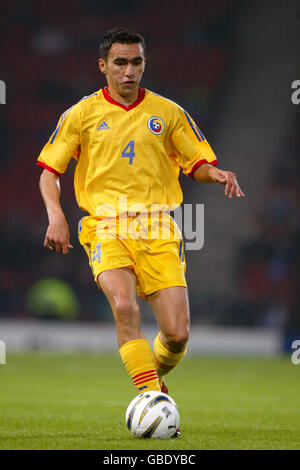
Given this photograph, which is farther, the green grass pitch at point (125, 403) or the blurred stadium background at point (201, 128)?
the blurred stadium background at point (201, 128)

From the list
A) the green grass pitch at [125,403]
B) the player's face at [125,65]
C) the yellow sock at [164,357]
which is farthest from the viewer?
the yellow sock at [164,357]

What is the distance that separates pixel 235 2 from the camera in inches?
996

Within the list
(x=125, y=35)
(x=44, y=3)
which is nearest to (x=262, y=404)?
(x=125, y=35)

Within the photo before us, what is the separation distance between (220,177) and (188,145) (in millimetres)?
368

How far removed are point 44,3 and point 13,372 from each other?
16085 millimetres

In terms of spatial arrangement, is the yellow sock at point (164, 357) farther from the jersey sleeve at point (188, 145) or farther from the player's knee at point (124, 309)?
the jersey sleeve at point (188, 145)

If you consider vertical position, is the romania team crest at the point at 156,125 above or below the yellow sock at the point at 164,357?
above

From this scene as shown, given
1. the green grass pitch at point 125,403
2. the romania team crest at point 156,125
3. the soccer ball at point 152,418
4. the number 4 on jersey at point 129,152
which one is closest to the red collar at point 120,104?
the romania team crest at point 156,125

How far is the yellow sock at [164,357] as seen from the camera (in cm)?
525

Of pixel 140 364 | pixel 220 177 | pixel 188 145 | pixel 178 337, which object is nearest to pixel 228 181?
pixel 220 177

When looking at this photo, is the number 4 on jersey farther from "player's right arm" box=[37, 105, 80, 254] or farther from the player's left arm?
the player's left arm

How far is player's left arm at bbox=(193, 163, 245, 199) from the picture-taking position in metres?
4.89

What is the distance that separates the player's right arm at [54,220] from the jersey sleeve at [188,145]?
0.80m

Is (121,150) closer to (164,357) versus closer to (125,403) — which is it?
(164,357)
